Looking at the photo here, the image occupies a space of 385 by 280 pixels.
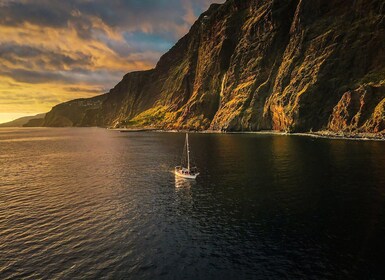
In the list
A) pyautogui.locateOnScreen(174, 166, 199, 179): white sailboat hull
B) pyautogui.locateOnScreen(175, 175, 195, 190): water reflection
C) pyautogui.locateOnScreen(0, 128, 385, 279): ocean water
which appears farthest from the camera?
pyautogui.locateOnScreen(174, 166, 199, 179): white sailboat hull

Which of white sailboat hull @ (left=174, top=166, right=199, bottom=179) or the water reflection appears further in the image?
white sailboat hull @ (left=174, top=166, right=199, bottom=179)

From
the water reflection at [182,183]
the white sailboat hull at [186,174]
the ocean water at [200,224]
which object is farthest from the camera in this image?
the white sailboat hull at [186,174]

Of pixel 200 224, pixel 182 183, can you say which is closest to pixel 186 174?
pixel 182 183

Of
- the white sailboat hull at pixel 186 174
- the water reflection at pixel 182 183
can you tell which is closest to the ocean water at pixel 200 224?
the water reflection at pixel 182 183

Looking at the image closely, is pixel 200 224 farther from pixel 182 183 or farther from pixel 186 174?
pixel 186 174

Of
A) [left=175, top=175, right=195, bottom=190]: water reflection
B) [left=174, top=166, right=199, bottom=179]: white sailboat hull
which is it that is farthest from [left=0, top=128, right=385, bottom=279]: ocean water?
[left=174, top=166, right=199, bottom=179]: white sailboat hull

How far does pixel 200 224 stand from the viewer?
44.2 meters

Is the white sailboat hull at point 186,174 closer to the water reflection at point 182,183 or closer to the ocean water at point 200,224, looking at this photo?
the water reflection at point 182,183

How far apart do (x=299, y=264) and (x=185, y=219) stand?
19.1m

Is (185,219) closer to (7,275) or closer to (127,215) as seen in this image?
(127,215)

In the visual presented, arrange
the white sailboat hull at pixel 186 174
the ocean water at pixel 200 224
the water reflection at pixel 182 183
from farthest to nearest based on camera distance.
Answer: the white sailboat hull at pixel 186 174, the water reflection at pixel 182 183, the ocean water at pixel 200 224

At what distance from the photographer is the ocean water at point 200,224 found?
105 feet

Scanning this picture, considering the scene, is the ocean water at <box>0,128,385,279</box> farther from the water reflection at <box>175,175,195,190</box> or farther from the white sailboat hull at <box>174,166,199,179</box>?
the white sailboat hull at <box>174,166,199,179</box>

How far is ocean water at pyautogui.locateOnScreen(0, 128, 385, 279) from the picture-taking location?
31953 millimetres
